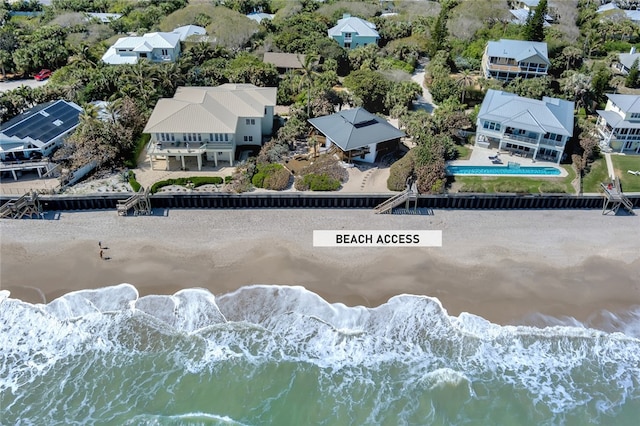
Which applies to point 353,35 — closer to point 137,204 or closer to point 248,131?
point 248,131

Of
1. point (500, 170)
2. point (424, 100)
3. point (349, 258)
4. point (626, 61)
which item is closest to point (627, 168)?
point (500, 170)

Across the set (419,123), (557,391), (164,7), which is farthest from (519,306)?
(164,7)

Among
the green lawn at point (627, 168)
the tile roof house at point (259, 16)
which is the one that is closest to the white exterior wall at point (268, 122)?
the green lawn at point (627, 168)

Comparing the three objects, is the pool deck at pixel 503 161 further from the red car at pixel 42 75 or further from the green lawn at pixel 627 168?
the red car at pixel 42 75

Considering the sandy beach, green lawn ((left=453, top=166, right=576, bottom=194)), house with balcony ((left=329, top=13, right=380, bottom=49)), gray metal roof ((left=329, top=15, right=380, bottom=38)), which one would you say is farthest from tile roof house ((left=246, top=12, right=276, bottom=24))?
the sandy beach

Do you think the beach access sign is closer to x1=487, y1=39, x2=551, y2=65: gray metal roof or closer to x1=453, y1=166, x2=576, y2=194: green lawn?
x1=453, y1=166, x2=576, y2=194: green lawn

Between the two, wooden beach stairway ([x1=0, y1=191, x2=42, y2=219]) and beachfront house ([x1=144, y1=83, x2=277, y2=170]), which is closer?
wooden beach stairway ([x1=0, y1=191, x2=42, y2=219])
